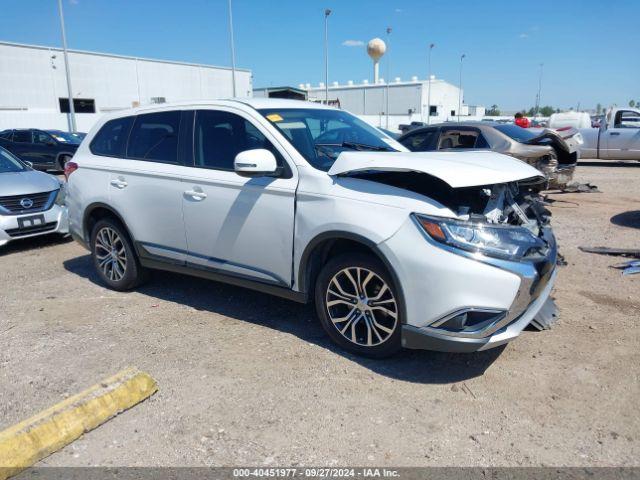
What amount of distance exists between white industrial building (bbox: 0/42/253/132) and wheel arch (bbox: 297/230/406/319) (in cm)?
2890

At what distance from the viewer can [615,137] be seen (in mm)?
16484

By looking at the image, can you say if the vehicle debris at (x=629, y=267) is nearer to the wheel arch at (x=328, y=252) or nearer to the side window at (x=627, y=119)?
the wheel arch at (x=328, y=252)

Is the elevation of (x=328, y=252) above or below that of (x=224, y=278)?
above

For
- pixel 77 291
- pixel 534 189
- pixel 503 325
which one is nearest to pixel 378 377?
pixel 503 325

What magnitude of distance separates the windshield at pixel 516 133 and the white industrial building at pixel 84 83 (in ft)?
82.8

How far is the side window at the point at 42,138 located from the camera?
17.2 m

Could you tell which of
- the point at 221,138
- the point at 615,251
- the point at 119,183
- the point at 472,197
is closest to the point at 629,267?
the point at 615,251

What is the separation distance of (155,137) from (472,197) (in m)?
2.97

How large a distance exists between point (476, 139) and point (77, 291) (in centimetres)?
663

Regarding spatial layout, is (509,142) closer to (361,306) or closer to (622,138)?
(361,306)

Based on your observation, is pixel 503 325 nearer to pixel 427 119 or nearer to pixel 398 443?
pixel 398 443

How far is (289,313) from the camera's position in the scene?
186 inches

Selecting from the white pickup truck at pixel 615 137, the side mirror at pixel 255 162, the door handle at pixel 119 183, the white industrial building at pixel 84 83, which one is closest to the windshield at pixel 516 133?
the side mirror at pixel 255 162

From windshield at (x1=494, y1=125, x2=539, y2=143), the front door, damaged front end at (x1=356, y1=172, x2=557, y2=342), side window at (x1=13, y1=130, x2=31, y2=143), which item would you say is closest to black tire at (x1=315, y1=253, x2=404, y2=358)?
damaged front end at (x1=356, y1=172, x2=557, y2=342)
